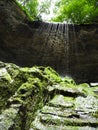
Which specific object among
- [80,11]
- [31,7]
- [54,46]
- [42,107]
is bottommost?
[42,107]

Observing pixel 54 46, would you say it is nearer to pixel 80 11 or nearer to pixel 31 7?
pixel 80 11

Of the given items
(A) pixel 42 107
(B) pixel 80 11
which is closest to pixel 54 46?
(B) pixel 80 11

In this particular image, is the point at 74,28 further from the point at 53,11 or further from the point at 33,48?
the point at 53,11

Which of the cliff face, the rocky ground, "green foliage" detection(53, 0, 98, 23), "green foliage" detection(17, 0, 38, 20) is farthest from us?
"green foliage" detection(17, 0, 38, 20)

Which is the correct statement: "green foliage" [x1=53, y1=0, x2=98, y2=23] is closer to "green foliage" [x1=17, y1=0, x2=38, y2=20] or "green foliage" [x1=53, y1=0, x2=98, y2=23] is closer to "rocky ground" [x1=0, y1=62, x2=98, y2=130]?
"green foliage" [x1=17, y1=0, x2=38, y2=20]

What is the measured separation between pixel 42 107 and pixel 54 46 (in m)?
11.8

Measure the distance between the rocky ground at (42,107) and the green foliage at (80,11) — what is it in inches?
539

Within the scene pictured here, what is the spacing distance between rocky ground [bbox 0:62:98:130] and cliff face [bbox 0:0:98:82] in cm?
1005

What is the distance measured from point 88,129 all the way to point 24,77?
8.61 ft

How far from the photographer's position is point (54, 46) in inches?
623

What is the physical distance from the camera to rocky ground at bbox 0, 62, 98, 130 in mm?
3207

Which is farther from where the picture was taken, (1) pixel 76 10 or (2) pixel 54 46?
(1) pixel 76 10

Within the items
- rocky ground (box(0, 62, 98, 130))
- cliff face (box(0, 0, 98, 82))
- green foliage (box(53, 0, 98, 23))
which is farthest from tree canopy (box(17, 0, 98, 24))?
rocky ground (box(0, 62, 98, 130))

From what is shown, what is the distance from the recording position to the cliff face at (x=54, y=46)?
49.9ft
